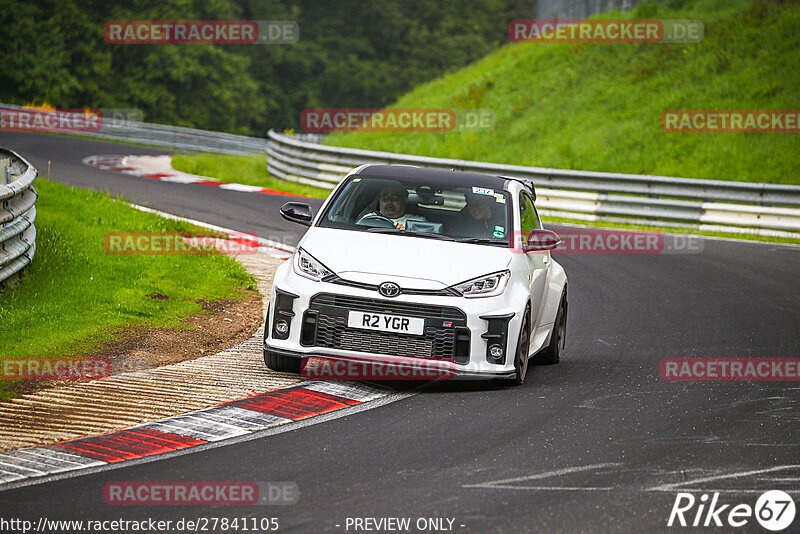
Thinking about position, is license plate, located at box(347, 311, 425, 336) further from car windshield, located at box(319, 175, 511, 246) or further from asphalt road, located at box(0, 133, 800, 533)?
car windshield, located at box(319, 175, 511, 246)

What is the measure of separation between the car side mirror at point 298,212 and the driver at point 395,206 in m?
0.46

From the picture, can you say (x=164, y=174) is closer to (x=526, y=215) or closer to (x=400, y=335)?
(x=526, y=215)

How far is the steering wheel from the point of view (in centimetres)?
936

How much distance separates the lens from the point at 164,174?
2612cm

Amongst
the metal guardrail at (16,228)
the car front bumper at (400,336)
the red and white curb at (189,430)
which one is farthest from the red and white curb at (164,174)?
the red and white curb at (189,430)

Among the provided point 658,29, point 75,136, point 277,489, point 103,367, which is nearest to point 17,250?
point 103,367

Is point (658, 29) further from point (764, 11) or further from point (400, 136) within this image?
point (400, 136)

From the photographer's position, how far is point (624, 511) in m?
5.75

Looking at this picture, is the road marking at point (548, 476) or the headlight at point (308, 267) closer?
the road marking at point (548, 476)

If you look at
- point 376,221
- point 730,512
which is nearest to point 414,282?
point 376,221

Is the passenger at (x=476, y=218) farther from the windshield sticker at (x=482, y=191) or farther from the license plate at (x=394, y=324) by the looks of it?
the license plate at (x=394, y=324)

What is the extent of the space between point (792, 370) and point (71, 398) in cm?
604

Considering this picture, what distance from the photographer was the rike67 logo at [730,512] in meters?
5.64

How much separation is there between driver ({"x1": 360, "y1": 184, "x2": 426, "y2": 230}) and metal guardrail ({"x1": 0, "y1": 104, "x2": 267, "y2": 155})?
31032mm
